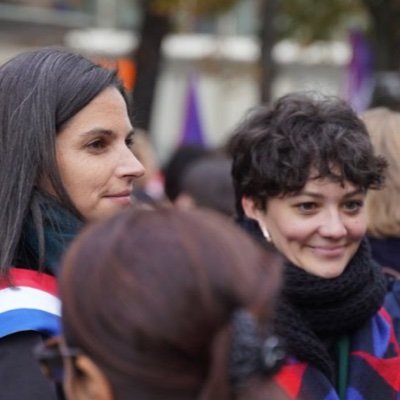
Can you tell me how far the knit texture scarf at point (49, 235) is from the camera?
2.99 m

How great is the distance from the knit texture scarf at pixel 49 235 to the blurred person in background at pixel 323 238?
23.8 inches

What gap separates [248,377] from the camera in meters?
1.97

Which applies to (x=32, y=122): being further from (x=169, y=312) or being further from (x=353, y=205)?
(x=169, y=312)

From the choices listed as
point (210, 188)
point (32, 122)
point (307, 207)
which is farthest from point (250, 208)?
point (210, 188)

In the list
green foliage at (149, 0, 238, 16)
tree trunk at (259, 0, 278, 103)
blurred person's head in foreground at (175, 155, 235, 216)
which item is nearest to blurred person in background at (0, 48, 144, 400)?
blurred person's head in foreground at (175, 155, 235, 216)

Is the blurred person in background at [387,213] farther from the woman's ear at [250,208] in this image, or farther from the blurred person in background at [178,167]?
the blurred person in background at [178,167]

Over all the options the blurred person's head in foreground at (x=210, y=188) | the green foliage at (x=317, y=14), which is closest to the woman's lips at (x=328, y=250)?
the blurred person's head in foreground at (x=210, y=188)

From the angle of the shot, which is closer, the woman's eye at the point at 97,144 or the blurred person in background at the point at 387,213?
the woman's eye at the point at 97,144

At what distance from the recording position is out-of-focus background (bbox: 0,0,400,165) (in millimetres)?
11172

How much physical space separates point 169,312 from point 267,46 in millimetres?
11546

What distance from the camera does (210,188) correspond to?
6.57m

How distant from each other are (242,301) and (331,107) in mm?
1675

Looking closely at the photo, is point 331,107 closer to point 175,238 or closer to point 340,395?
point 340,395

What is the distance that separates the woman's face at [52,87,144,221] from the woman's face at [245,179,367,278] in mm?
470
